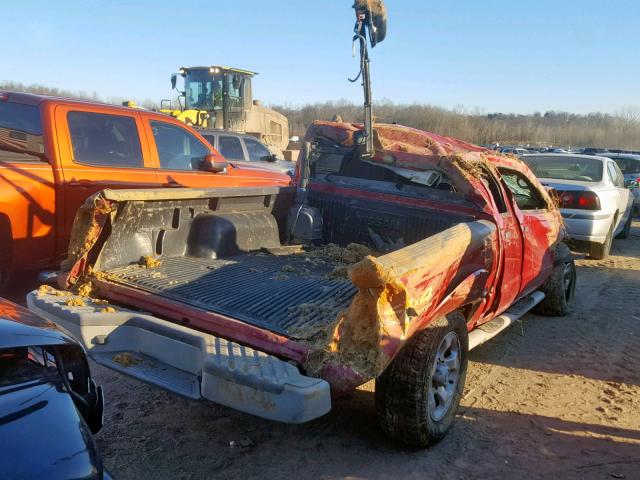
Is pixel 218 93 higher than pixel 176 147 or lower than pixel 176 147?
higher

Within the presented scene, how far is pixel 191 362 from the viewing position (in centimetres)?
286

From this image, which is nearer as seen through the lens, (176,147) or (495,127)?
(176,147)

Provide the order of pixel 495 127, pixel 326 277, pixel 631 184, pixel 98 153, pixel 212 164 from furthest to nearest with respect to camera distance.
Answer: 1. pixel 495 127
2. pixel 631 184
3. pixel 212 164
4. pixel 98 153
5. pixel 326 277

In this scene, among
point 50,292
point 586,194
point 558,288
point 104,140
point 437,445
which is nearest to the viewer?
point 437,445

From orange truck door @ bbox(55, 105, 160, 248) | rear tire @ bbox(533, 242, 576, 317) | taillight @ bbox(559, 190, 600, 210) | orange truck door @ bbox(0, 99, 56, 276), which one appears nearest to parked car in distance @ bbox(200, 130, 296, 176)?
taillight @ bbox(559, 190, 600, 210)

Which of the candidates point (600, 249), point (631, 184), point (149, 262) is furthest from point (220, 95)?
point (149, 262)

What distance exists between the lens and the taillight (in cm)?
859

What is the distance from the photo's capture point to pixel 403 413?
9.99ft

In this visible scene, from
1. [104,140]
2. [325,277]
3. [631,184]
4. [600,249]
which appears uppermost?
A: [104,140]

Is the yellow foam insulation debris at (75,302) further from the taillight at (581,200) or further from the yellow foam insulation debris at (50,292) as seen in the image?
the taillight at (581,200)

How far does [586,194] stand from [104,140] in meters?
7.06

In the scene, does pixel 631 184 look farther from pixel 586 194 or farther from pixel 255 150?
pixel 255 150

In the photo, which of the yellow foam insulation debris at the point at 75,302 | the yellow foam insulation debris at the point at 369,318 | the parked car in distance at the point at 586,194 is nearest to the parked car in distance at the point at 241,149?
the parked car in distance at the point at 586,194

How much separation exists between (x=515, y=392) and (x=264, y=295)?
2085 millimetres
